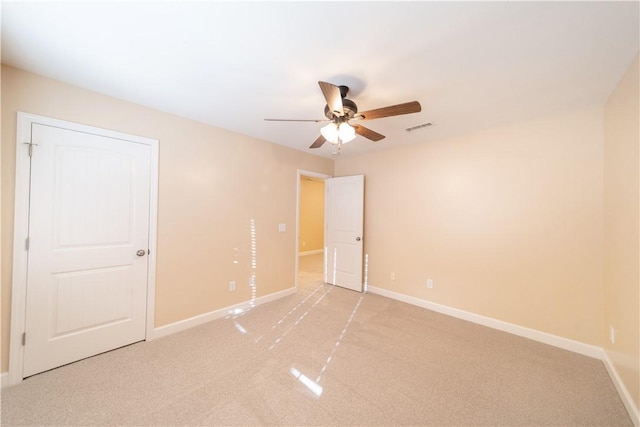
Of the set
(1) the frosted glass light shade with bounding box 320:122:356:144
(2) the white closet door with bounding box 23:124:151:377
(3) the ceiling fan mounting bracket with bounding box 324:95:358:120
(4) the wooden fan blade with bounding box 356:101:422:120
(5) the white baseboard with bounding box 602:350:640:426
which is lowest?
(5) the white baseboard with bounding box 602:350:640:426

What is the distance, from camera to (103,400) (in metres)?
1.67

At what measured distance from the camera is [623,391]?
1.73 m

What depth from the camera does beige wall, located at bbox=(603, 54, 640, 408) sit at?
160 centimetres

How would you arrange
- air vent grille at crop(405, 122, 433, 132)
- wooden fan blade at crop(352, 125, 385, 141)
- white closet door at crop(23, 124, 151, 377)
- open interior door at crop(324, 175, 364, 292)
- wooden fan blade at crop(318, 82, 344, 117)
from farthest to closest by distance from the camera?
open interior door at crop(324, 175, 364, 292) < air vent grille at crop(405, 122, 433, 132) < wooden fan blade at crop(352, 125, 385, 141) < white closet door at crop(23, 124, 151, 377) < wooden fan blade at crop(318, 82, 344, 117)

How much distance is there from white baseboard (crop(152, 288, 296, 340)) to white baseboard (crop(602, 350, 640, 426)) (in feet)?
11.3

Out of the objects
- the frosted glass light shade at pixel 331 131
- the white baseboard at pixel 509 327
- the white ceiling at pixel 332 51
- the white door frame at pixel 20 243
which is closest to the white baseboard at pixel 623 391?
the white baseboard at pixel 509 327

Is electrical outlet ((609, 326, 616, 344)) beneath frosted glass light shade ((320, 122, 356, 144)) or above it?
beneath

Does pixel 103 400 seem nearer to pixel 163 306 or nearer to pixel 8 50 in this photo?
pixel 163 306

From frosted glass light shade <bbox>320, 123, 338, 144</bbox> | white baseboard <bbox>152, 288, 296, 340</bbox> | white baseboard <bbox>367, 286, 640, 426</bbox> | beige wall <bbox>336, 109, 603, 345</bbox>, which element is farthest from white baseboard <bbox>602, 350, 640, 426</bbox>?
white baseboard <bbox>152, 288, 296, 340</bbox>

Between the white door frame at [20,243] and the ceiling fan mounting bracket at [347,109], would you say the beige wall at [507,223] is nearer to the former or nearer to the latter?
the ceiling fan mounting bracket at [347,109]

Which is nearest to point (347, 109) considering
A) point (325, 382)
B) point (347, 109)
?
point (347, 109)

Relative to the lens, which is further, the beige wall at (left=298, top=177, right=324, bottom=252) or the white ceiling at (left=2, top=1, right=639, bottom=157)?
the beige wall at (left=298, top=177, right=324, bottom=252)

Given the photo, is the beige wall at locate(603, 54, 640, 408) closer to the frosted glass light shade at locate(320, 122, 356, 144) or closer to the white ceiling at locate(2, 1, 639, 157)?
the white ceiling at locate(2, 1, 639, 157)

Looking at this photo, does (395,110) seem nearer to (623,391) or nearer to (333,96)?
(333,96)
